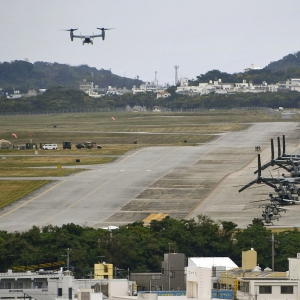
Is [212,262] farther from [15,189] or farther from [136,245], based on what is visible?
[15,189]

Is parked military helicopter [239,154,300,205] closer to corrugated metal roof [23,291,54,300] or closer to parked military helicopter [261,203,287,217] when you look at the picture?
parked military helicopter [261,203,287,217]

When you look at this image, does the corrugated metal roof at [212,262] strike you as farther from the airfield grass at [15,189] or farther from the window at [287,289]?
the airfield grass at [15,189]

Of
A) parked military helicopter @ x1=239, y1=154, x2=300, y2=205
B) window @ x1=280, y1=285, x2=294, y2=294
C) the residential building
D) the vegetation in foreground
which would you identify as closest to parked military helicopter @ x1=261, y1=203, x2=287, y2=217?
parked military helicopter @ x1=239, y1=154, x2=300, y2=205

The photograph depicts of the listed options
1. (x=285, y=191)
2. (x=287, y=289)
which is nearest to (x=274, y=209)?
(x=285, y=191)

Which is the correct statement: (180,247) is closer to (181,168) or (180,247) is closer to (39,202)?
(39,202)

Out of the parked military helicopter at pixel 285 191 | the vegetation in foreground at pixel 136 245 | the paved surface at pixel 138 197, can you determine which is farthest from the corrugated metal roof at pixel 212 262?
the parked military helicopter at pixel 285 191
